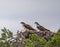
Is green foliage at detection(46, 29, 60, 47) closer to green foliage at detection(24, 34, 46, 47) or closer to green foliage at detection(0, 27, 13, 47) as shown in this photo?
green foliage at detection(24, 34, 46, 47)

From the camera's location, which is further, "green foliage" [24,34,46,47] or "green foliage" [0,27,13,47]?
"green foliage" [0,27,13,47]

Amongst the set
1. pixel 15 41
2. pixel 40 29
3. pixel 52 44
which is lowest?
pixel 52 44

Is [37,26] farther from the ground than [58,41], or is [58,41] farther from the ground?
[37,26]

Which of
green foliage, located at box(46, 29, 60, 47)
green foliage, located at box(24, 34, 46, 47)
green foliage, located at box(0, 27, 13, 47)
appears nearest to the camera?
green foliage, located at box(46, 29, 60, 47)

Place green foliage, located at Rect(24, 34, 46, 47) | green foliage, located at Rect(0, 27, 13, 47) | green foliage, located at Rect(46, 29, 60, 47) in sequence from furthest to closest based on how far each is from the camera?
green foliage, located at Rect(0, 27, 13, 47), green foliage, located at Rect(24, 34, 46, 47), green foliage, located at Rect(46, 29, 60, 47)

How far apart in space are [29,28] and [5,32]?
1.51 ft

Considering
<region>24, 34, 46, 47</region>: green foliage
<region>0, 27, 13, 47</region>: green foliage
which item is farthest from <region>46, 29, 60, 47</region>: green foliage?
<region>0, 27, 13, 47</region>: green foliage

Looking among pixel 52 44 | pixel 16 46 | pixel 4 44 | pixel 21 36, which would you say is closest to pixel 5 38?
pixel 4 44

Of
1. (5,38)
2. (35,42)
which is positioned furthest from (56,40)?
(5,38)

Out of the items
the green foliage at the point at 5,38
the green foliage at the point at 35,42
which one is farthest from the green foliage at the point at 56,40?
the green foliage at the point at 5,38

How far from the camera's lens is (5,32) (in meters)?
1.56

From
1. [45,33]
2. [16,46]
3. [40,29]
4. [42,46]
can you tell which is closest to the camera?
[42,46]

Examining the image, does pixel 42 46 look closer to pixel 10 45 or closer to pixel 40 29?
pixel 10 45

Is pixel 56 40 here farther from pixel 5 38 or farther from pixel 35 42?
pixel 5 38
